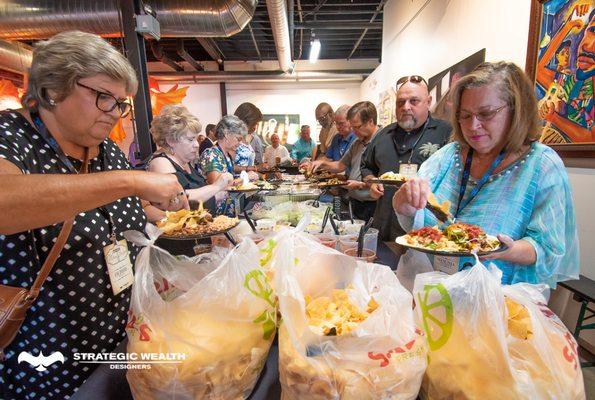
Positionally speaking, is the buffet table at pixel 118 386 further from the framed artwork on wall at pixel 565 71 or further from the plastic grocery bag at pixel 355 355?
the framed artwork on wall at pixel 565 71

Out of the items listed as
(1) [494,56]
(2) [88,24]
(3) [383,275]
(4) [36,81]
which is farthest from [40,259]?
(2) [88,24]

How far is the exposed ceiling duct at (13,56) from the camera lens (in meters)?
6.03

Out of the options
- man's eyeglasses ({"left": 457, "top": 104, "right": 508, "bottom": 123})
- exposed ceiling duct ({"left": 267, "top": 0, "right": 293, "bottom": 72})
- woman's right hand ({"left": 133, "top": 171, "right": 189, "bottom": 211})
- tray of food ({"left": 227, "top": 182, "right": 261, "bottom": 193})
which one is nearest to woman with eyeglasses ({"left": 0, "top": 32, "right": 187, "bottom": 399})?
woman's right hand ({"left": 133, "top": 171, "right": 189, "bottom": 211})

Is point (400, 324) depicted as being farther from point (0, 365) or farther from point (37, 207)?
point (0, 365)

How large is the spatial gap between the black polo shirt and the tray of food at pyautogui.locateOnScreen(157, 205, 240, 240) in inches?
59.7

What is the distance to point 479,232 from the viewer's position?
4.24ft

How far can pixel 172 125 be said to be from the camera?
102 inches

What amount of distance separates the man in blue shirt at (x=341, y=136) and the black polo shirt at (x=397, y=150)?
1.51 meters

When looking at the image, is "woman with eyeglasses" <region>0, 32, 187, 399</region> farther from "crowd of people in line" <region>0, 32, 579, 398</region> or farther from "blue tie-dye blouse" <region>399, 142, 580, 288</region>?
"blue tie-dye blouse" <region>399, 142, 580, 288</region>

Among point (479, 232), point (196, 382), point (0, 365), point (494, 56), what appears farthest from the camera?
point (494, 56)

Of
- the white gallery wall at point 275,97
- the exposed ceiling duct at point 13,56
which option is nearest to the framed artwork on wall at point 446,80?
the exposed ceiling duct at point 13,56

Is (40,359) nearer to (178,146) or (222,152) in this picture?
(178,146)

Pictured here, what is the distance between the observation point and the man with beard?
264 centimetres

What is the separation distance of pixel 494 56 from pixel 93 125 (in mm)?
3674
